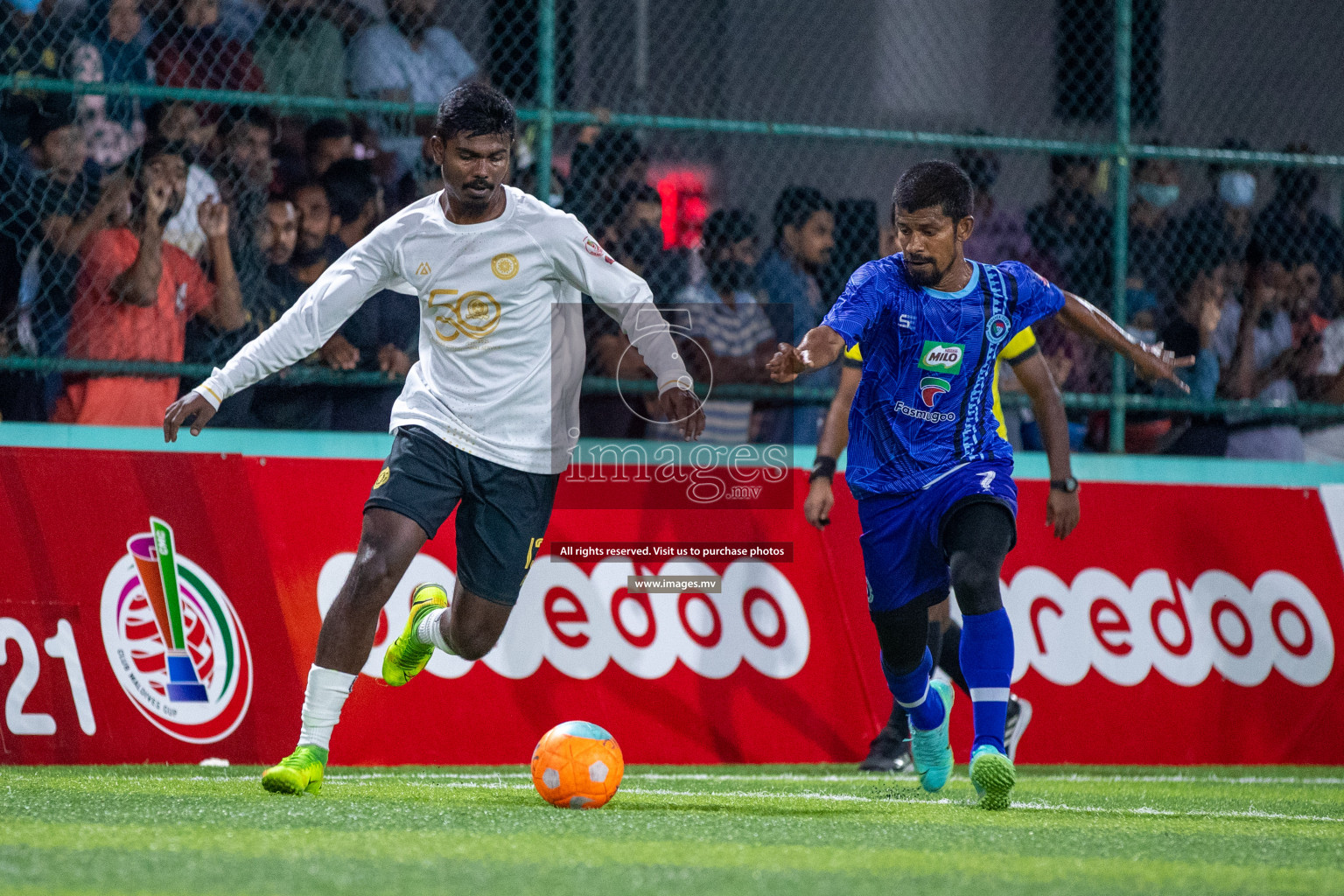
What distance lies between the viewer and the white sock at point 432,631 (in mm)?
5879

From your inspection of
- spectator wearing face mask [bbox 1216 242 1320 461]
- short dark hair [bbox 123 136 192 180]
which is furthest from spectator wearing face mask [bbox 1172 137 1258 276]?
short dark hair [bbox 123 136 192 180]

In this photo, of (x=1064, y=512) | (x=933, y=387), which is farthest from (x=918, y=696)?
(x=933, y=387)

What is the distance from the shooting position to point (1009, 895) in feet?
11.4

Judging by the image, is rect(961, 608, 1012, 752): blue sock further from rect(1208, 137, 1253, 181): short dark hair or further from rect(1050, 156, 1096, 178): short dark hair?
rect(1208, 137, 1253, 181): short dark hair

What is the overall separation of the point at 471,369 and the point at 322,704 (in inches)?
46.6

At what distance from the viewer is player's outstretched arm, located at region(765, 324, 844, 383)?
490 cm

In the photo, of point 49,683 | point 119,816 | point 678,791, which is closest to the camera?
point 119,816

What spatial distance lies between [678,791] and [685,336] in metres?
2.89

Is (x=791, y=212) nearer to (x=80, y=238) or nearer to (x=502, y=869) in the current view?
(x=80, y=238)

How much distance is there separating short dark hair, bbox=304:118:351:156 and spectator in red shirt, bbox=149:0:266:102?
1.03 feet

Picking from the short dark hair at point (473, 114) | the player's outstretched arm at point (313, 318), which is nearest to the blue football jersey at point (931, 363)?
the short dark hair at point (473, 114)

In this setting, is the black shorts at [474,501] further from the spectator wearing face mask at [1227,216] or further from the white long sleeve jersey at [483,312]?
the spectator wearing face mask at [1227,216]

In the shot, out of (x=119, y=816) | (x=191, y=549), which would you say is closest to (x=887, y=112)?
(x=191, y=549)

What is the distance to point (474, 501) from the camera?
5.57m
